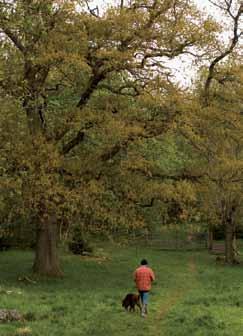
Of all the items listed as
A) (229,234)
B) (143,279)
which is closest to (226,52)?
(143,279)

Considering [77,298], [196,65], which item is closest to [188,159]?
[196,65]

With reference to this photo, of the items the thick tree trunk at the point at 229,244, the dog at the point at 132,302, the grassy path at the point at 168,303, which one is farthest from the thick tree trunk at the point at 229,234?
the dog at the point at 132,302

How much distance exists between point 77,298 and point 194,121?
10494mm

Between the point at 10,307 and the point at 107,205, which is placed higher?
the point at 107,205

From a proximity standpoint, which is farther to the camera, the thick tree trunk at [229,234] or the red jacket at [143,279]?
the thick tree trunk at [229,234]

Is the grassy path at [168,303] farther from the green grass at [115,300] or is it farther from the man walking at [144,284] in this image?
the man walking at [144,284]

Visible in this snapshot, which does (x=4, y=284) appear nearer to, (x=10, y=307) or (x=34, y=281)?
(x=34, y=281)

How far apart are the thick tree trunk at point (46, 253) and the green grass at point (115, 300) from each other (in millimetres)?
876

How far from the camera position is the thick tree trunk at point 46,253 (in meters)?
29.6

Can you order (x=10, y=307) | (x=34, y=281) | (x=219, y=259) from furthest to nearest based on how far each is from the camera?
1. (x=219, y=259)
2. (x=34, y=281)
3. (x=10, y=307)

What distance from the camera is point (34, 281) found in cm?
2795

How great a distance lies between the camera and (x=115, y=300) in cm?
2233

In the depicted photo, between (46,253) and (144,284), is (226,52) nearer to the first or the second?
(46,253)

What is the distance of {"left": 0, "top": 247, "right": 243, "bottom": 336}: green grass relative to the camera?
1605cm
